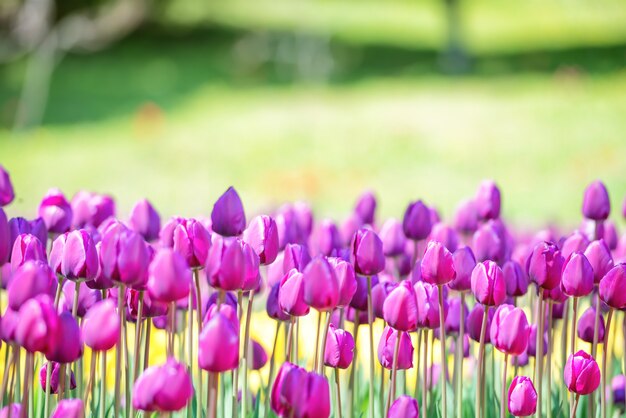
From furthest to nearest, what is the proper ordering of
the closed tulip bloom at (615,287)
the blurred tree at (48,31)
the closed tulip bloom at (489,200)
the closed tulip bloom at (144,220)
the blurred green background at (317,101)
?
the blurred tree at (48,31)
the blurred green background at (317,101)
the closed tulip bloom at (489,200)
the closed tulip bloom at (144,220)
the closed tulip bloom at (615,287)

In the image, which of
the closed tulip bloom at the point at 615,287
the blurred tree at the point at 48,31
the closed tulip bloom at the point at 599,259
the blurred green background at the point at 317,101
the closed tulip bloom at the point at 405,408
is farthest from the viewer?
the blurred tree at the point at 48,31

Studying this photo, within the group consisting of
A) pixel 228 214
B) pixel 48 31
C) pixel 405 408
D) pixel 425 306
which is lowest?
pixel 405 408

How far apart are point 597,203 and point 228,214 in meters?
0.56

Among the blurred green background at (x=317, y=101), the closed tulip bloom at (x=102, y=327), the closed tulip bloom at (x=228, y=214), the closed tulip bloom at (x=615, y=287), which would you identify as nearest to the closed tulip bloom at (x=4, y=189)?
the closed tulip bloom at (x=228, y=214)

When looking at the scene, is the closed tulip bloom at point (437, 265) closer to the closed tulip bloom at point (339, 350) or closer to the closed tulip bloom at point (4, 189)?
the closed tulip bloom at point (339, 350)

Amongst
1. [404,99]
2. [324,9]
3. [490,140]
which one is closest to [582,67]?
[490,140]

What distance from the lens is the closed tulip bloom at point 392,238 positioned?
4.45 ft

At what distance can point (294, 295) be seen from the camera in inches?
38.5

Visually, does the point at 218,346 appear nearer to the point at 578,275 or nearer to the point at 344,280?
the point at 344,280

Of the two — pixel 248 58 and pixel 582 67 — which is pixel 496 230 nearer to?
pixel 582 67

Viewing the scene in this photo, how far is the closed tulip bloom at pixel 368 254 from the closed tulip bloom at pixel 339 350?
3.3 inches

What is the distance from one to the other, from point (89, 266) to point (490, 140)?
185 inches

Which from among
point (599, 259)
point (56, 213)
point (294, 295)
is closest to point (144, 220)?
point (56, 213)

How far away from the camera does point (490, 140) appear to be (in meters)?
5.49
